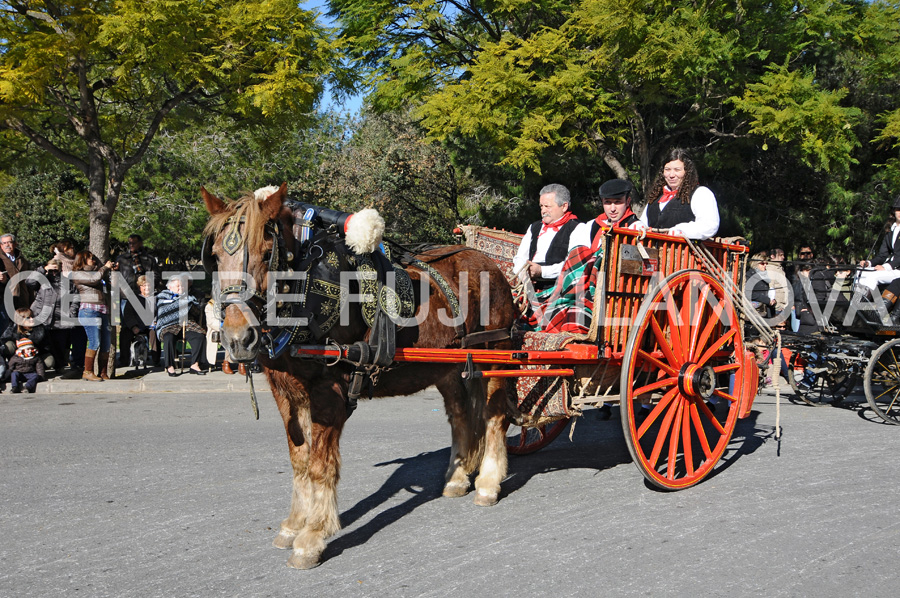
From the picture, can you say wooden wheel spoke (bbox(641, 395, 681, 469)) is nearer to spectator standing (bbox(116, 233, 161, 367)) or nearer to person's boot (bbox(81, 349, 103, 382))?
person's boot (bbox(81, 349, 103, 382))

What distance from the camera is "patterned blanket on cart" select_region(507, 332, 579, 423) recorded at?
5332 mm

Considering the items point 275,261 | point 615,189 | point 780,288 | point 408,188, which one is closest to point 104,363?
point 615,189

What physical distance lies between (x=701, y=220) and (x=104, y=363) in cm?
874

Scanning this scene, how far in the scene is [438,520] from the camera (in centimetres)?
486

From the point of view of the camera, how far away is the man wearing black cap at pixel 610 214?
5.88 m

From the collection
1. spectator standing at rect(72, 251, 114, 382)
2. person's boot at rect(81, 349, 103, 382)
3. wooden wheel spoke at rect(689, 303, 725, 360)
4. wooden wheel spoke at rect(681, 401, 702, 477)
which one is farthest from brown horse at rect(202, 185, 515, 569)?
person's boot at rect(81, 349, 103, 382)

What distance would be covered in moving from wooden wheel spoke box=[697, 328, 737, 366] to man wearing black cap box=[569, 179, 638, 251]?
114cm

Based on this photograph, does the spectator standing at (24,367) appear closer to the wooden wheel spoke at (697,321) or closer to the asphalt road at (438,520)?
the asphalt road at (438,520)

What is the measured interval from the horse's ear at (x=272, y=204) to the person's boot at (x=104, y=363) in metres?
8.29

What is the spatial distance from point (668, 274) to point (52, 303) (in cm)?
864

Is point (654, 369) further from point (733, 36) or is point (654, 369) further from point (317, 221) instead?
point (733, 36)

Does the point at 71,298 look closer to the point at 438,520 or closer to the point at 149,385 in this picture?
the point at 149,385

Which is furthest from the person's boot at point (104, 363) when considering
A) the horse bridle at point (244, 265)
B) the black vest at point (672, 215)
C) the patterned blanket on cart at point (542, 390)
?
the black vest at point (672, 215)

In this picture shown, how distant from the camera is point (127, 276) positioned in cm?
1167
